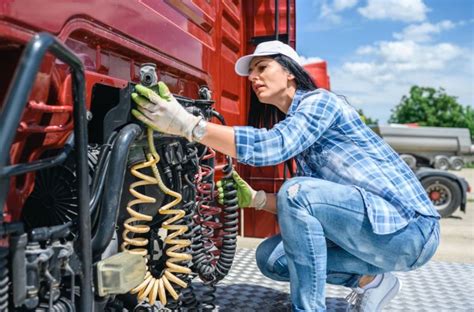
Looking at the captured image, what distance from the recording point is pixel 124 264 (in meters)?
1.38

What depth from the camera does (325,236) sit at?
2.06 metres

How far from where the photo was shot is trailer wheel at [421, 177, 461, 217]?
791 cm

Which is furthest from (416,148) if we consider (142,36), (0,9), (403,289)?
(0,9)

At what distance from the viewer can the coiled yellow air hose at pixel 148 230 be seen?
1581 millimetres

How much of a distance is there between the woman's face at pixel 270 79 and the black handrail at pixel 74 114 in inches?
42.3

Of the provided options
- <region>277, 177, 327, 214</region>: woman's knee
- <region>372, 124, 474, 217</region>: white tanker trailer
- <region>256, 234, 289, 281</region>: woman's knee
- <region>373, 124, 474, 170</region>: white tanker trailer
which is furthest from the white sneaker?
<region>373, 124, 474, 170</region>: white tanker trailer

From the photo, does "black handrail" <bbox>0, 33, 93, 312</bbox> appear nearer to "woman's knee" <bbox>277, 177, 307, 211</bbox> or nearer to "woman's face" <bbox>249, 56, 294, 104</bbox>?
"woman's knee" <bbox>277, 177, 307, 211</bbox>

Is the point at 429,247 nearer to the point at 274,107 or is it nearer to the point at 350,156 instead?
the point at 350,156

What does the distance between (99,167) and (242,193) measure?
1.06 meters

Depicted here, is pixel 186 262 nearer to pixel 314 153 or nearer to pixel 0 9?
pixel 314 153

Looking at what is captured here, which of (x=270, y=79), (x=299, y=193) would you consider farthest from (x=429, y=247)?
(x=270, y=79)

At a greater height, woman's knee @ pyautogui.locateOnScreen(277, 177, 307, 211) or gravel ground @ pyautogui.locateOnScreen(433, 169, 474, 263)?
woman's knee @ pyautogui.locateOnScreen(277, 177, 307, 211)

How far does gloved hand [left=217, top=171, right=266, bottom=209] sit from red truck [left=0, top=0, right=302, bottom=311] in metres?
0.08

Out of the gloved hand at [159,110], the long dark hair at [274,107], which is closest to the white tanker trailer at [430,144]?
the long dark hair at [274,107]
